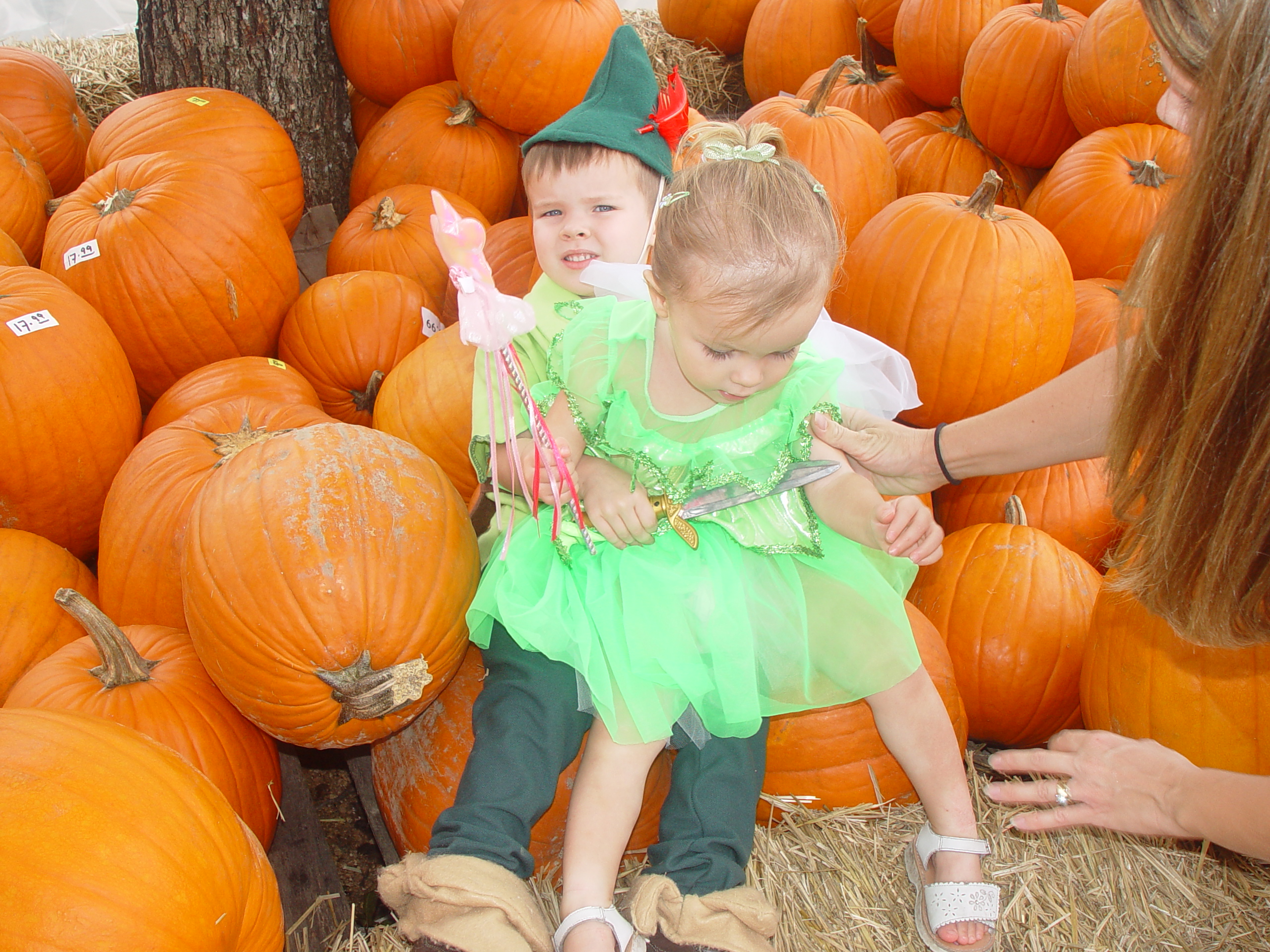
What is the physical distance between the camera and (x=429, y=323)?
3213 millimetres

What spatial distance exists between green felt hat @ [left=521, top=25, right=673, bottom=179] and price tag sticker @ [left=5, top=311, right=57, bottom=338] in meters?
1.42

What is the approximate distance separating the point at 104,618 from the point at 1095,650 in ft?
7.49

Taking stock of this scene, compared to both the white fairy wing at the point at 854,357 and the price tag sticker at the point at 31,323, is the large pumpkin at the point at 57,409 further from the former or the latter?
the white fairy wing at the point at 854,357

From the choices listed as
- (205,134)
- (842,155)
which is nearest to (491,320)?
(842,155)

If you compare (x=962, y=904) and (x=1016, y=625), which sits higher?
(x=1016, y=625)

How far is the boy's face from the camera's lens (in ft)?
7.98

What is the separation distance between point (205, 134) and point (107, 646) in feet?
7.36

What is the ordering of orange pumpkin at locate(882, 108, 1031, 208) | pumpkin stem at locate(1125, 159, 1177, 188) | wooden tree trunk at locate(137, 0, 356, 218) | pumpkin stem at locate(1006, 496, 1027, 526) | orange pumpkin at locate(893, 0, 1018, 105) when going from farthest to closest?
orange pumpkin at locate(893, 0, 1018, 105) < orange pumpkin at locate(882, 108, 1031, 208) < wooden tree trunk at locate(137, 0, 356, 218) < pumpkin stem at locate(1125, 159, 1177, 188) < pumpkin stem at locate(1006, 496, 1027, 526)

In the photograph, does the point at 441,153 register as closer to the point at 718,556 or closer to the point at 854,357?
the point at 854,357

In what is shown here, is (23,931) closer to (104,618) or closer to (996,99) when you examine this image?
(104,618)

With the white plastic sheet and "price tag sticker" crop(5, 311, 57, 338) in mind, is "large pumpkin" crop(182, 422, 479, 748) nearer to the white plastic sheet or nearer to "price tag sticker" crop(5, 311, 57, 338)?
"price tag sticker" crop(5, 311, 57, 338)

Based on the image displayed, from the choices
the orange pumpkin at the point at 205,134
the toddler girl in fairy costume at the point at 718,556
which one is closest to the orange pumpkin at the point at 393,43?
the orange pumpkin at the point at 205,134

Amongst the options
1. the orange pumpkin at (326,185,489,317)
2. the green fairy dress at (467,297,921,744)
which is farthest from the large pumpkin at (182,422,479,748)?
the orange pumpkin at (326,185,489,317)

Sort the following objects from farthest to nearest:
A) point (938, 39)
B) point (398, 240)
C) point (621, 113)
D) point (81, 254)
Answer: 1. point (938, 39)
2. point (398, 240)
3. point (81, 254)
4. point (621, 113)
